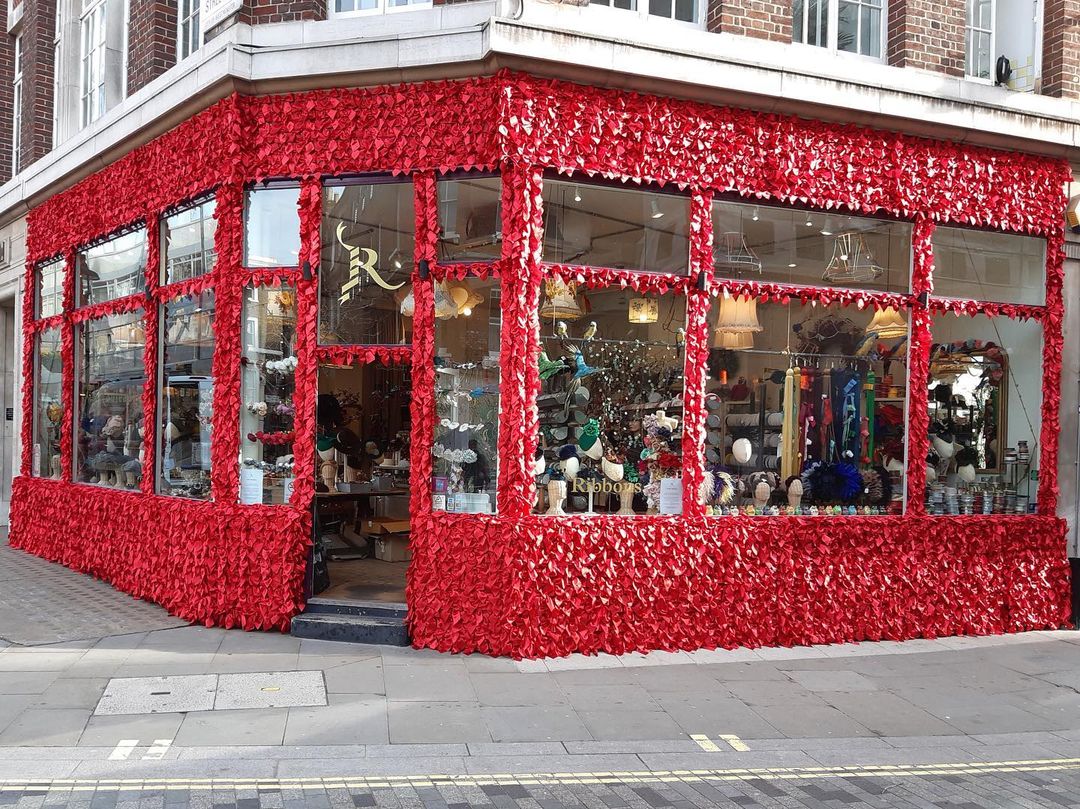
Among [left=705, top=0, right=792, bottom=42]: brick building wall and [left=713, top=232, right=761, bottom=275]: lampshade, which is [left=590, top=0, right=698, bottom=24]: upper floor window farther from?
[left=713, top=232, right=761, bottom=275]: lampshade

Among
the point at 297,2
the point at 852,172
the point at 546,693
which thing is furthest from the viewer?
the point at 852,172

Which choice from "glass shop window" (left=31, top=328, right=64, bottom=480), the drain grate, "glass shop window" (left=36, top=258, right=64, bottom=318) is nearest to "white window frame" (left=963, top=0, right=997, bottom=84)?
the drain grate

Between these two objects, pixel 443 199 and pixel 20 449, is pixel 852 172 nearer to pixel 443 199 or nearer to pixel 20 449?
pixel 443 199

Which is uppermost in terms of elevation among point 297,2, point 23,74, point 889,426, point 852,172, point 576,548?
point 23,74

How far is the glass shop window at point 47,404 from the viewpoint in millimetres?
12367

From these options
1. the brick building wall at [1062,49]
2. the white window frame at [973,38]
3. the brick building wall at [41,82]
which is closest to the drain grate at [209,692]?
the white window frame at [973,38]

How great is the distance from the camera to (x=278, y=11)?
8.30m

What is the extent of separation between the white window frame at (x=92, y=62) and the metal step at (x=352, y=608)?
710 centimetres

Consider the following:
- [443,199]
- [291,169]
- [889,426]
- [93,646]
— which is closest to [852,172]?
[889,426]

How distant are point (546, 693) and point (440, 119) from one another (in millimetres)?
4750

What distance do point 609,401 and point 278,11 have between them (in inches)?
180

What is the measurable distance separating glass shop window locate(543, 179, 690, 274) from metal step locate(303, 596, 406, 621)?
333cm

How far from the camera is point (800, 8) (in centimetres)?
913

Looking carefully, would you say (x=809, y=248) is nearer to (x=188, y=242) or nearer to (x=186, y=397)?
(x=188, y=242)
